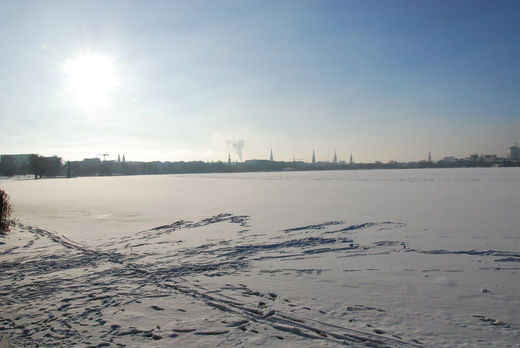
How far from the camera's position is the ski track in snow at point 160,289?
4.14 metres

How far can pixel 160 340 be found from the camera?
4.04 metres

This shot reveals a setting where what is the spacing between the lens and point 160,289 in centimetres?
569

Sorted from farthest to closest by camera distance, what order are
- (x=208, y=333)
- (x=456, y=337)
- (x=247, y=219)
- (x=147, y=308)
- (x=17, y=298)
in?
1. (x=247, y=219)
2. (x=17, y=298)
3. (x=147, y=308)
4. (x=208, y=333)
5. (x=456, y=337)

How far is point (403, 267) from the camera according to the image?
6617mm

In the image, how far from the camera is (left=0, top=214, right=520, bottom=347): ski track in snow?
4.14m

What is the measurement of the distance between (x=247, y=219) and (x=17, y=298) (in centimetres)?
861

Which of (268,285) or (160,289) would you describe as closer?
(160,289)

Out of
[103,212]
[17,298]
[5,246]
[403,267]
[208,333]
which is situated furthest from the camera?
[103,212]

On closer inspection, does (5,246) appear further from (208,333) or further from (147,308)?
(208,333)

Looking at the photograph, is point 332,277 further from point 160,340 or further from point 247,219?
point 247,219

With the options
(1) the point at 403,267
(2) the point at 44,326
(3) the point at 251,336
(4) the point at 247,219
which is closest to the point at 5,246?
(2) the point at 44,326

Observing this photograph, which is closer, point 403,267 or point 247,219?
point 403,267

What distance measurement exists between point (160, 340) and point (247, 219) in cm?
913

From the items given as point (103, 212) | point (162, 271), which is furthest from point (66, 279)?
point (103, 212)
